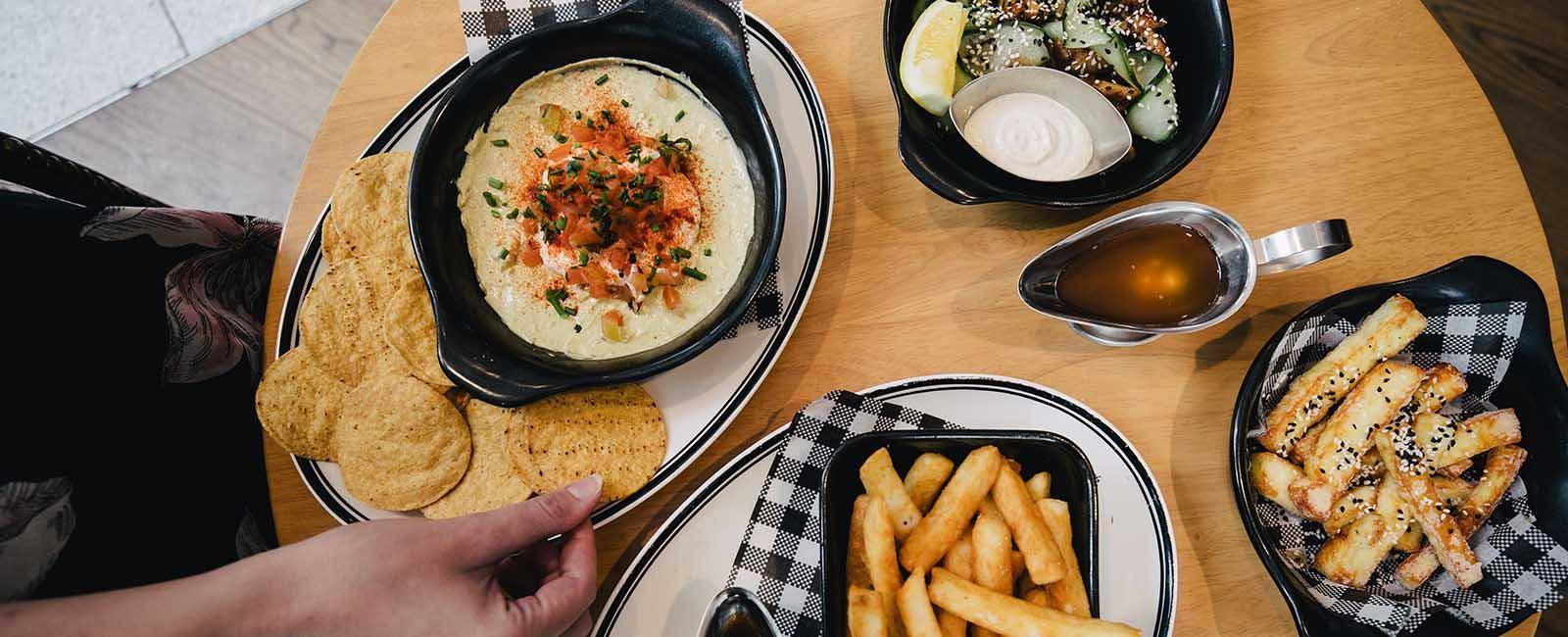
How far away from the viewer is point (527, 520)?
5.93 ft

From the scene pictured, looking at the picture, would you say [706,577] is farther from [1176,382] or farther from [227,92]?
[227,92]

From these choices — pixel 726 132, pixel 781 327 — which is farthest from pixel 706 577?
pixel 726 132

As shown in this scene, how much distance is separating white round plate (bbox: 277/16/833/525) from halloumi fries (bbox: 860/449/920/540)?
38 cm

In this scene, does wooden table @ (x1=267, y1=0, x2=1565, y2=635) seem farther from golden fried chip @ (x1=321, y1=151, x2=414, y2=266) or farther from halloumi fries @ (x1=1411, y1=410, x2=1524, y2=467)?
halloumi fries @ (x1=1411, y1=410, x2=1524, y2=467)

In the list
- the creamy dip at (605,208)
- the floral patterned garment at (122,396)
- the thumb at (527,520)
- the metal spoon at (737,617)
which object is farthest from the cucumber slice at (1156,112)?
the floral patterned garment at (122,396)

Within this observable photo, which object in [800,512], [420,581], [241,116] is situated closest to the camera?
[420,581]

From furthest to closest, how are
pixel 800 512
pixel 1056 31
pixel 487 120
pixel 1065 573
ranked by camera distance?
pixel 487 120 → pixel 1056 31 → pixel 800 512 → pixel 1065 573

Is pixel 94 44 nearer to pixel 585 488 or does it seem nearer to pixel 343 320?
pixel 343 320

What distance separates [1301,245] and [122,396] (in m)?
2.72

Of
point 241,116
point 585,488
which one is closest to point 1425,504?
point 585,488

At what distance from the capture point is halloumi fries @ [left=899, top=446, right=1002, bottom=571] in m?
1.78

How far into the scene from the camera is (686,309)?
7.07 feet

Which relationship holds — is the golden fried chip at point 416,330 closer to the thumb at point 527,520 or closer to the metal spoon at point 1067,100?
the thumb at point 527,520

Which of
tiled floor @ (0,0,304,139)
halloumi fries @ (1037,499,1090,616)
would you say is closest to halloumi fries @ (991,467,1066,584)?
halloumi fries @ (1037,499,1090,616)
